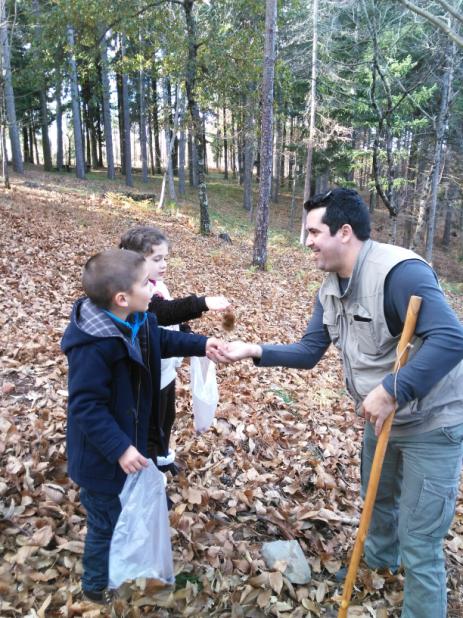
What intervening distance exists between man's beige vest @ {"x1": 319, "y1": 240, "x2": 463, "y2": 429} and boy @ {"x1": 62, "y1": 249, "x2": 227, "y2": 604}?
3.63ft

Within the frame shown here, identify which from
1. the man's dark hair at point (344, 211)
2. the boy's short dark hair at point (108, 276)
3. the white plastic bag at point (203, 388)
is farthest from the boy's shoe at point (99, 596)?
the man's dark hair at point (344, 211)

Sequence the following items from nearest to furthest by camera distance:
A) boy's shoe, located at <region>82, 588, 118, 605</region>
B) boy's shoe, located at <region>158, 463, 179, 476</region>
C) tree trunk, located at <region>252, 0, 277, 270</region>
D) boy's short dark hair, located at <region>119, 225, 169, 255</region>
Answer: boy's shoe, located at <region>82, 588, 118, 605</region>
boy's short dark hair, located at <region>119, 225, 169, 255</region>
boy's shoe, located at <region>158, 463, 179, 476</region>
tree trunk, located at <region>252, 0, 277, 270</region>

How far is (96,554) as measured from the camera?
2459mm

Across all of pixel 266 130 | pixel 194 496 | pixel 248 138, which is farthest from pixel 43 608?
pixel 248 138

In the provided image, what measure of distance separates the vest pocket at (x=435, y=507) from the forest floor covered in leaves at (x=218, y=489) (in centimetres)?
99

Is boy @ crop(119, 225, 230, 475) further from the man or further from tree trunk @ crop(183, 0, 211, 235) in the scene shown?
tree trunk @ crop(183, 0, 211, 235)

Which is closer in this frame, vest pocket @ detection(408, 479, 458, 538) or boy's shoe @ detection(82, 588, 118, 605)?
vest pocket @ detection(408, 479, 458, 538)

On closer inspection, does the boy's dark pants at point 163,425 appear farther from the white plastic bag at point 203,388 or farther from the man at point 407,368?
the man at point 407,368

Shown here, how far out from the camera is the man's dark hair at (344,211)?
2.40m

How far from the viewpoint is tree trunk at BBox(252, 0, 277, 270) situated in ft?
34.7

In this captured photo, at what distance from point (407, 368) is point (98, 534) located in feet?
6.14

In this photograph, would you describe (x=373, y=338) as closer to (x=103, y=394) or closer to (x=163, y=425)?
(x=103, y=394)

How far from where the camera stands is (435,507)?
7.53 ft

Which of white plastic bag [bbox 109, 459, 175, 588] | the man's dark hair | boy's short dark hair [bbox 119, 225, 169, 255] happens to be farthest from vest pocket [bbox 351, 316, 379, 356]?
boy's short dark hair [bbox 119, 225, 169, 255]
